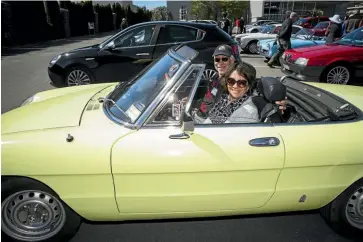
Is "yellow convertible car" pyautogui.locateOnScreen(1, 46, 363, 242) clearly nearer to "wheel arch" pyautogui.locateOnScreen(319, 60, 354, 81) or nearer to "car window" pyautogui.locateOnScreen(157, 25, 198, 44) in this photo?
"car window" pyautogui.locateOnScreen(157, 25, 198, 44)

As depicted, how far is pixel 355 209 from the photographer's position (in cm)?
239

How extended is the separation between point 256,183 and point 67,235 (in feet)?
4.84

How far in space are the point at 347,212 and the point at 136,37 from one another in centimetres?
534

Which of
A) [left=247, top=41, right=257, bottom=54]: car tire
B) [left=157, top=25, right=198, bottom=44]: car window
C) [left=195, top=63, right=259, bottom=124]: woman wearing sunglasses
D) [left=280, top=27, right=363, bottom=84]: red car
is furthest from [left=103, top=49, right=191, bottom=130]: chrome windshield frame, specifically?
[left=247, top=41, right=257, bottom=54]: car tire

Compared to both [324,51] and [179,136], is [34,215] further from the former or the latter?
[324,51]

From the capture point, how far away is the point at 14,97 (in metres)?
6.34

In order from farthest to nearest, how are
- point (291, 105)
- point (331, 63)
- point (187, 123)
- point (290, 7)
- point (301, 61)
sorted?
point (290, 7), point (301, 61), point (331, 63), point (291, 105), point (187, 123)

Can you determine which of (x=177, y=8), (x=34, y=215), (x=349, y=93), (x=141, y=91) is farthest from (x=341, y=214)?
(x=177, y=8)

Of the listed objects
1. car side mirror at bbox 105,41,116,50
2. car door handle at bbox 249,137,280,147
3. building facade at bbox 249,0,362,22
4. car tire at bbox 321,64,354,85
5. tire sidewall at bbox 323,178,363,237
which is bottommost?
tire sidewall at bbox 323,178,363,237

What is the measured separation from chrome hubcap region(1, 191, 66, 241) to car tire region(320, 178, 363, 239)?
2.10 meters

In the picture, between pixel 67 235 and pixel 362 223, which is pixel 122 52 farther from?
pixel 362 223

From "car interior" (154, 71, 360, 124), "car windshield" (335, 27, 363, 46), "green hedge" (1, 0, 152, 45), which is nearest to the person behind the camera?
"car interior" (154, 71, 360, 124)

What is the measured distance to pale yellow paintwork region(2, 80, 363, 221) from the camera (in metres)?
2.00

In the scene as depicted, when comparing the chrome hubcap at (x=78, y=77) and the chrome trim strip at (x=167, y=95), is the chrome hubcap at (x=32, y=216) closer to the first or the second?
the chrome trim strip at (x=167, y=95)
